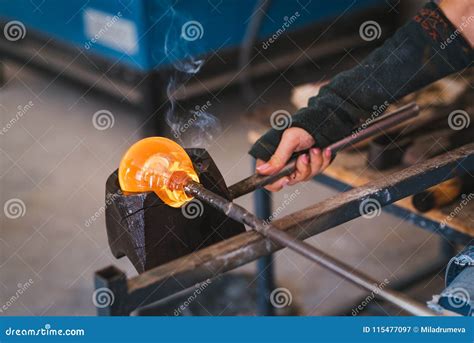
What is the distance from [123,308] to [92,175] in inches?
78.5

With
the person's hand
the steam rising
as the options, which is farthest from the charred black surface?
the steam rising

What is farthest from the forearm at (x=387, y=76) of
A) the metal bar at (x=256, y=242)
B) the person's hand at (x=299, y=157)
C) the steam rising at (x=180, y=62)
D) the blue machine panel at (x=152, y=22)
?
the blue machine panel at (x=152, y=22)

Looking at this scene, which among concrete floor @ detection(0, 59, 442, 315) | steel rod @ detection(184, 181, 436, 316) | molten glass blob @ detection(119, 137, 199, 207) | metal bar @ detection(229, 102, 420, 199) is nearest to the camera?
steel rod @ detection(184, 181, 436, 316)

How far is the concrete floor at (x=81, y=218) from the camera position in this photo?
2.26 metres

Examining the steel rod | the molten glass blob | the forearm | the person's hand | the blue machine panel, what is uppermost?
the blue machine panel

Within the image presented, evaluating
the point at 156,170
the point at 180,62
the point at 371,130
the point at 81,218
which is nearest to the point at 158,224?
the point at 156,170

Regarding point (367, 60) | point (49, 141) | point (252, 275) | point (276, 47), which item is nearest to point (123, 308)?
point (367, 60)

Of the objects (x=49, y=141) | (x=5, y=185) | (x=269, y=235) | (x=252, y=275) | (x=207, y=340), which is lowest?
(x=207, y=340)

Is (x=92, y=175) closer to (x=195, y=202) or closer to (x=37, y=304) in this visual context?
(x=37, y=304)

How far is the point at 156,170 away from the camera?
107 centimetres

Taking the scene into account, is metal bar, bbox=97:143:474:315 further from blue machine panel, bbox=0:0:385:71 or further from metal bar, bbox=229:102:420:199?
blue machine panel, bbox=0:0:385:71

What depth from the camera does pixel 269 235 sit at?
960 millimetres

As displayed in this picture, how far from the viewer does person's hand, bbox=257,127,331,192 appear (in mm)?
1268

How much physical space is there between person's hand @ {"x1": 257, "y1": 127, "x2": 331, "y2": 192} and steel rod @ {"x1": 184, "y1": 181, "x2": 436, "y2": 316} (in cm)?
22
